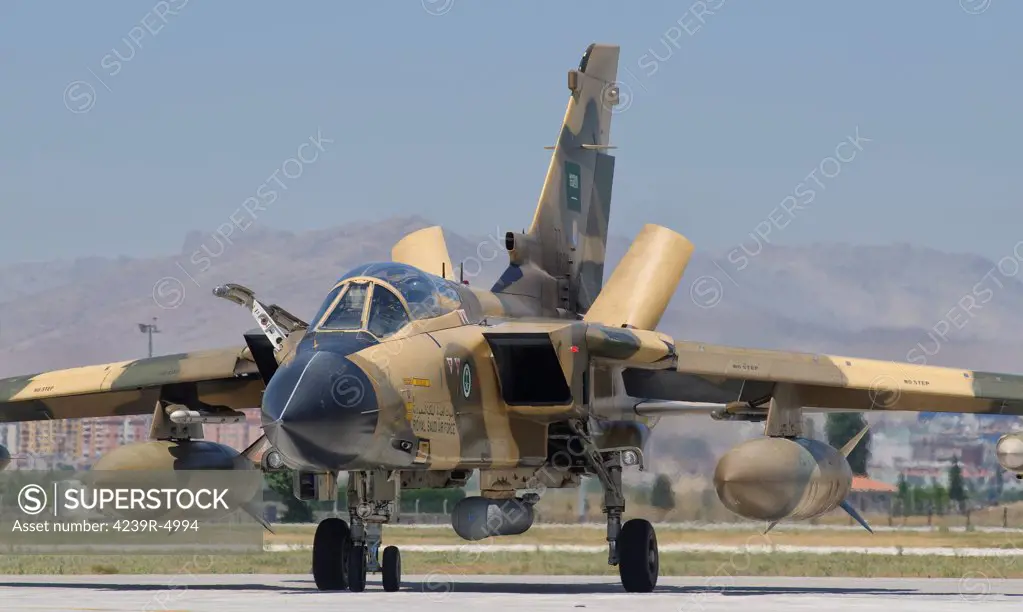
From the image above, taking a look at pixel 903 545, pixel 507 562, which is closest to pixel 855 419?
pixel 903 545

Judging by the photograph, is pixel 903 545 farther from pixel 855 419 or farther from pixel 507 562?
pixel 507 562

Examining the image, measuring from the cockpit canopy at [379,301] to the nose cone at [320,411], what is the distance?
2.48ft

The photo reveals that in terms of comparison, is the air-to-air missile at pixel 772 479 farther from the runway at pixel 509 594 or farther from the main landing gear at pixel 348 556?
the main landing gear at pixel 348 556

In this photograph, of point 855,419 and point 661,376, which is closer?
point 661,376

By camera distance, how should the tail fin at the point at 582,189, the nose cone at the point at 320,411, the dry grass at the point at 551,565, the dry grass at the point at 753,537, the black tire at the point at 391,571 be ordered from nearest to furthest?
the nose cone at the point at 320,411
the black tire at the point at 391,571
the tail fin at the point at 582,189
the dry grass at the point at 551,565
the dry grass at the point at 753,537

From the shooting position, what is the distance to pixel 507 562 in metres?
24.5

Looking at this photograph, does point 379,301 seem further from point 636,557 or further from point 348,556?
point 636,557

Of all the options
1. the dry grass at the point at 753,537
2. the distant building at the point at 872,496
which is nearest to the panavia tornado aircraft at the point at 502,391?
the dry grass at the point at 753,537

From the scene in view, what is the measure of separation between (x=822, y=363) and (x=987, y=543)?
1409 centimetres

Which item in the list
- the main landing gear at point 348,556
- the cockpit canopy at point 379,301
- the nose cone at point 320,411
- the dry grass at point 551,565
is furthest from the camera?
the dry grass at point 551,565

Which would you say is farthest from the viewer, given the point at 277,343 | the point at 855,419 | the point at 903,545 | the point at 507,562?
the point at 855,419

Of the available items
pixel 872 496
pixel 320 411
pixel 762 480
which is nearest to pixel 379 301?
pixel 320 411

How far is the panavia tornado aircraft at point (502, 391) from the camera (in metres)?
15.2

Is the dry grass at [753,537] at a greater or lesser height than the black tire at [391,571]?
greater
